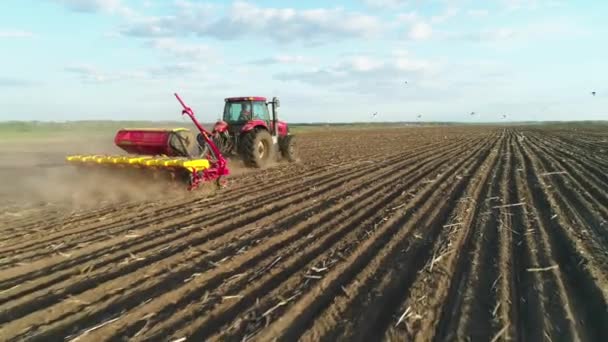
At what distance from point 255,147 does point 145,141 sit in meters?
2.48

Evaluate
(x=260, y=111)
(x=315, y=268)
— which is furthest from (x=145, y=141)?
(x=315, y=268)

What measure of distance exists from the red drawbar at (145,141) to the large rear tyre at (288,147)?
3877 mm

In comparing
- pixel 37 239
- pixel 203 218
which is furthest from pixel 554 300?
pixel 37 239

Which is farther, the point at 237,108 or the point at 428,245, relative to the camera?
the point at 237,108

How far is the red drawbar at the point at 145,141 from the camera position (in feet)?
29.7

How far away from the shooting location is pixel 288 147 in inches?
483

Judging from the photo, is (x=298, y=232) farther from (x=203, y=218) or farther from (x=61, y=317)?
(x=61, y=317)

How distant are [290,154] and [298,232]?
7263 mm

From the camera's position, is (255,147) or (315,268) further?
(255,147)

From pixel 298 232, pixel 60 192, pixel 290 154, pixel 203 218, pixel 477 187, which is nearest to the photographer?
pixel 298 232

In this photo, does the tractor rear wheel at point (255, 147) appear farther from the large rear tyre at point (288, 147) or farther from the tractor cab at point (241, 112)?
the large rear tyre at point (288, 147)

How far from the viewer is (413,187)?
802 centimetres

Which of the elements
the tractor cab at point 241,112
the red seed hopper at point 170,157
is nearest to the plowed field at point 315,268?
the red seed hopper at point 170,157

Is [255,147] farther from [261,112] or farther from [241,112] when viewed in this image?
[261,112]
